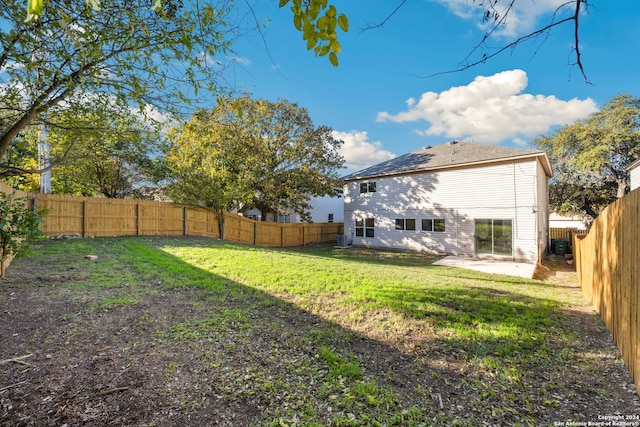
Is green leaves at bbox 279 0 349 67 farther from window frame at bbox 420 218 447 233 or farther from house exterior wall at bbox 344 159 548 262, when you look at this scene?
window frame at bbox 420 218 447 233

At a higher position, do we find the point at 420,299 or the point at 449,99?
the point at 449,99

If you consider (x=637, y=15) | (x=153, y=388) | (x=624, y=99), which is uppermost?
(x=624, y=99)

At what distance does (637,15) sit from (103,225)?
1532 cm

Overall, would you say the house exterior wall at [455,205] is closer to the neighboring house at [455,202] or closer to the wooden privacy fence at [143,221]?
the neighboring house at [455,202]

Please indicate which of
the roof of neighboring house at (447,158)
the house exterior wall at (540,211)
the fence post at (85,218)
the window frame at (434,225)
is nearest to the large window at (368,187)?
the roof of neighboring house at (447,158)

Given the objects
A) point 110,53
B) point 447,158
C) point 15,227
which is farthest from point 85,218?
point 447,158

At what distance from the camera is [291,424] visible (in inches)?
87.8

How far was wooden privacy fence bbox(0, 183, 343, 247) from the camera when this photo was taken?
35.8ft

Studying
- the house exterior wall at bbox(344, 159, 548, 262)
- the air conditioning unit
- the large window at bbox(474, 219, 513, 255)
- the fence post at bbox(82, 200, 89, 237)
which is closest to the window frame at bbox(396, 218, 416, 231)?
the house exterior wall at bbox(344, 159, 548, 262)

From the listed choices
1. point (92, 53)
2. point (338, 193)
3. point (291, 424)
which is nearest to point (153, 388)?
point (291, 424)

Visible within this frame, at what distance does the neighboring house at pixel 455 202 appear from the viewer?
43.3ft

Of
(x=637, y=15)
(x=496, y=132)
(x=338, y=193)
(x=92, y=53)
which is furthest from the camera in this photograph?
(x=338, y=193)

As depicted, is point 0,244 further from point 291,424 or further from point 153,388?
point 291,424

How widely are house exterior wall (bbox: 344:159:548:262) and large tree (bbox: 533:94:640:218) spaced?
7.26 meters
